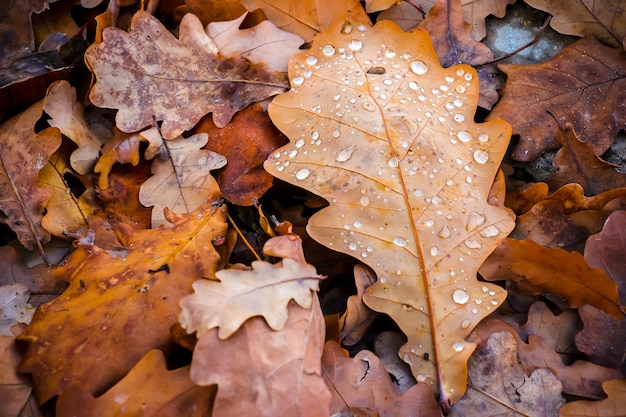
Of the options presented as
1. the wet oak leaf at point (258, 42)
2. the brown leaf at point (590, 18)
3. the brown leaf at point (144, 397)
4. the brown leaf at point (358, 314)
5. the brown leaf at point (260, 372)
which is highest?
the wet oak leaf at point (258, 42)

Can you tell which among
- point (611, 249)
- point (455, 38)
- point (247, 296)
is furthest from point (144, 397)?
point (455, 38)

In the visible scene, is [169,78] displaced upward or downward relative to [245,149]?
upward

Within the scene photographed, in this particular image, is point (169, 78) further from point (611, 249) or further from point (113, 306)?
point (611, 249)

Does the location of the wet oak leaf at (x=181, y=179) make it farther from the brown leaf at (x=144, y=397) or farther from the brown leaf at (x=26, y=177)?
the brown leaf at (x=144, y=397)

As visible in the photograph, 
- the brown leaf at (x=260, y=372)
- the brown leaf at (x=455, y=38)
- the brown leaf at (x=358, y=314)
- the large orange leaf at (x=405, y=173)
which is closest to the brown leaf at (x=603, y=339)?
the large orange leaf at (x=405, y=173)

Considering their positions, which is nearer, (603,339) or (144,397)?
(144,397)

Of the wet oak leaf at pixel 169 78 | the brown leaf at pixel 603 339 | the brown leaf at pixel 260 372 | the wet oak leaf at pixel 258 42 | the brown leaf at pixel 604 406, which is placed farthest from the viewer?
the wet oak leaf at pixel 258 42
